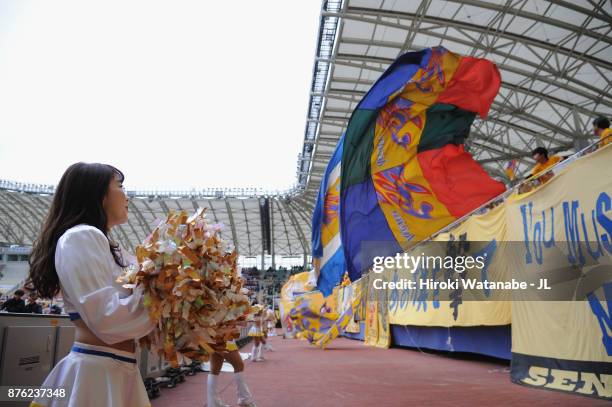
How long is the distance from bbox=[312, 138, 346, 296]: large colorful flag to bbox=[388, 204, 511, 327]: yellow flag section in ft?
11.7

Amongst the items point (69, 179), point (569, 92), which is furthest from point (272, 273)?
point (69, 179)

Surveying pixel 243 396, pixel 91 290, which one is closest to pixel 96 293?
pixel 91 290

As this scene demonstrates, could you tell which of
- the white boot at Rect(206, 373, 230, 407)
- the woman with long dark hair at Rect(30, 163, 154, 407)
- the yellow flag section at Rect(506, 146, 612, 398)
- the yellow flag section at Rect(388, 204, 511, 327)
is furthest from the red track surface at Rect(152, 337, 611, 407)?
the woman with long dark hair at Rect(30, 163, 154, 407)

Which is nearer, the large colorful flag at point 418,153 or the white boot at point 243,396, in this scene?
the white boot at point 243,396

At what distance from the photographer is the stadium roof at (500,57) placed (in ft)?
51.0

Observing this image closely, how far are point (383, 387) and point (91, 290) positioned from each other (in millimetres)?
5547

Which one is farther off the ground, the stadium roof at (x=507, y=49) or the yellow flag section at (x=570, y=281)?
the stadium roof at (x=507, y=49)

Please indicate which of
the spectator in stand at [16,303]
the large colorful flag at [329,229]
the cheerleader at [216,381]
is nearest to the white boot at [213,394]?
the cheerleader at [216,381]

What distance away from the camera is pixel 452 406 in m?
4.66

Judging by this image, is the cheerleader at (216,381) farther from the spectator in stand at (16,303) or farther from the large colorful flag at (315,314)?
the large colorful flag at (315,314)

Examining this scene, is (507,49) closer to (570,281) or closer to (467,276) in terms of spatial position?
(467,276)

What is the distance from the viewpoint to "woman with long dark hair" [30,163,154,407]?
1501 millimetres

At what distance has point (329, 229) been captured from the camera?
563 inches

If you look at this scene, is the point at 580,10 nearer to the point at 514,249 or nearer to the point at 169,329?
the point at 514,249
